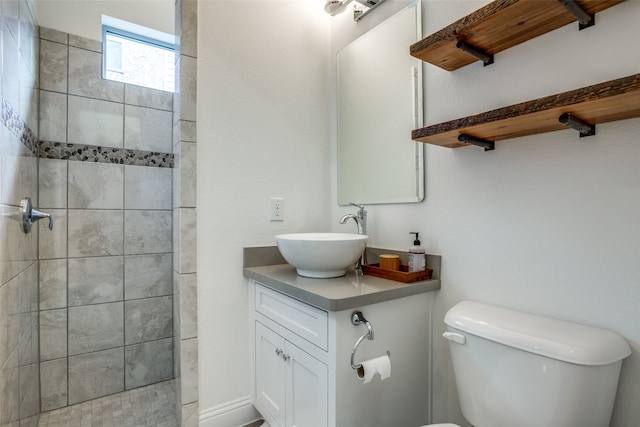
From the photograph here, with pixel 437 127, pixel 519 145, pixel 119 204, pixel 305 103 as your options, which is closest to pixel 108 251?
pixel 119 204

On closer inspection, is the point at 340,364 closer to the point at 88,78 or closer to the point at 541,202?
the point at 541,202

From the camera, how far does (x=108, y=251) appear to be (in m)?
1.98

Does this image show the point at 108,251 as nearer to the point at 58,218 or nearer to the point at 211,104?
the point at 58,218

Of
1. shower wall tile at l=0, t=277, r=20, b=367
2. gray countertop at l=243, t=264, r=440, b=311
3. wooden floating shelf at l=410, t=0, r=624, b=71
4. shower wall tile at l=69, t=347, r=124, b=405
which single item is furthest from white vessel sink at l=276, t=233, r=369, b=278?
shower wall tile at l=69, t=347, r=124, b=405

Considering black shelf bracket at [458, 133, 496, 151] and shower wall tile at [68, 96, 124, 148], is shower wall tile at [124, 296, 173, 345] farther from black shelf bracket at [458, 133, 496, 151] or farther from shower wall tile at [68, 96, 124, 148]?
black shelf bracket at [458, 133, 496, 151]

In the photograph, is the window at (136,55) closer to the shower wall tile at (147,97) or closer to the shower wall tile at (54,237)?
the shower wall tile at (147,97)

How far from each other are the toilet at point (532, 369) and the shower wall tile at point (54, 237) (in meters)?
2.02

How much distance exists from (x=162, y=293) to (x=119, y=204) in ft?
2.02

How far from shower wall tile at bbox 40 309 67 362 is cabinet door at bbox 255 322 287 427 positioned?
115cm

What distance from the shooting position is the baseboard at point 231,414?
1560 mm

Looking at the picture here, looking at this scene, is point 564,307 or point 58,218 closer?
point 564,307

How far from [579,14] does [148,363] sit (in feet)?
8.59

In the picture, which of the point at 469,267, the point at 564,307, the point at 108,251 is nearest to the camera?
the point at 564,307

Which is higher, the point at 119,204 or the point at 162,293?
the point at 119,204
